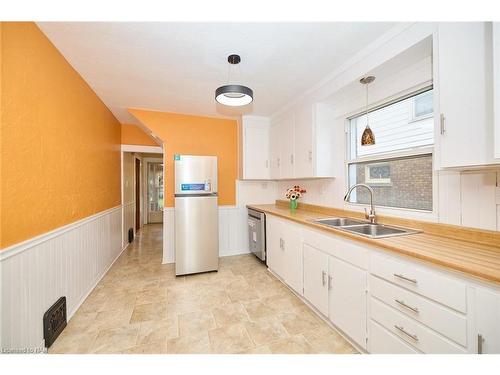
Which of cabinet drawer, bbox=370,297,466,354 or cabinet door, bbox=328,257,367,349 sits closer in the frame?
cabinet drawer, bbox=370,297,466,354

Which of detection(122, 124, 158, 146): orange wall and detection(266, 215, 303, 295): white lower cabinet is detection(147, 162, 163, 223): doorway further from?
detection(266, 215, 303, 295): white lower cabinet

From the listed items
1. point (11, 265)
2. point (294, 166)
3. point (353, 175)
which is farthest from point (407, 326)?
point (11, 265)

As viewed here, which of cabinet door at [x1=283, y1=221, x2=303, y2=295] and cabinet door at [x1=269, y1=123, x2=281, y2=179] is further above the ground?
cabinet door at [x1=269, y1=123, x2=281, y2=179]

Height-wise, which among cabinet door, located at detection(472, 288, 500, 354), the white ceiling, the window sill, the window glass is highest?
the white ceiling

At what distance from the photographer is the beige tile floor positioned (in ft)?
5.33

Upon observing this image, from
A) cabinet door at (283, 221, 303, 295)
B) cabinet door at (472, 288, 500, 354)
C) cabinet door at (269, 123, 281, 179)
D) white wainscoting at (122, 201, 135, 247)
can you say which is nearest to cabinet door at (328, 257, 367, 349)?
cabinet door at (283, 221, 303, 295)

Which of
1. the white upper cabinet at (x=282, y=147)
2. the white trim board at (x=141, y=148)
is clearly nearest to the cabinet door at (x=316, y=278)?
the white upper cabinet at (x=282, y=147)

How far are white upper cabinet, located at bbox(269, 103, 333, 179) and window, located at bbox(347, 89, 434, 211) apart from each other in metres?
0.30

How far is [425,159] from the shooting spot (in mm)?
1756

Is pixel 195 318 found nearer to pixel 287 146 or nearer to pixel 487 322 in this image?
pixel 487 322

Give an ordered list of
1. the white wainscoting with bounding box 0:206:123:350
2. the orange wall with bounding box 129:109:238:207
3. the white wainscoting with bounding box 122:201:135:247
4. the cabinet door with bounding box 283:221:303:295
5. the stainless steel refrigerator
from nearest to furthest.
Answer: the white wainscoting with bounding box 0:206:123:350
the cabinet door with bounding box 283:221:303:295
the stainless steel refrigerator
the orange wall with bounding box 129:109:238:207
the white wainscoting with bounding box 122:201:135:247

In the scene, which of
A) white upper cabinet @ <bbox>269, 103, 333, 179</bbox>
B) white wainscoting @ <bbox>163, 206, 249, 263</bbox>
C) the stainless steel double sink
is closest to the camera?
the stainless steel double sink
